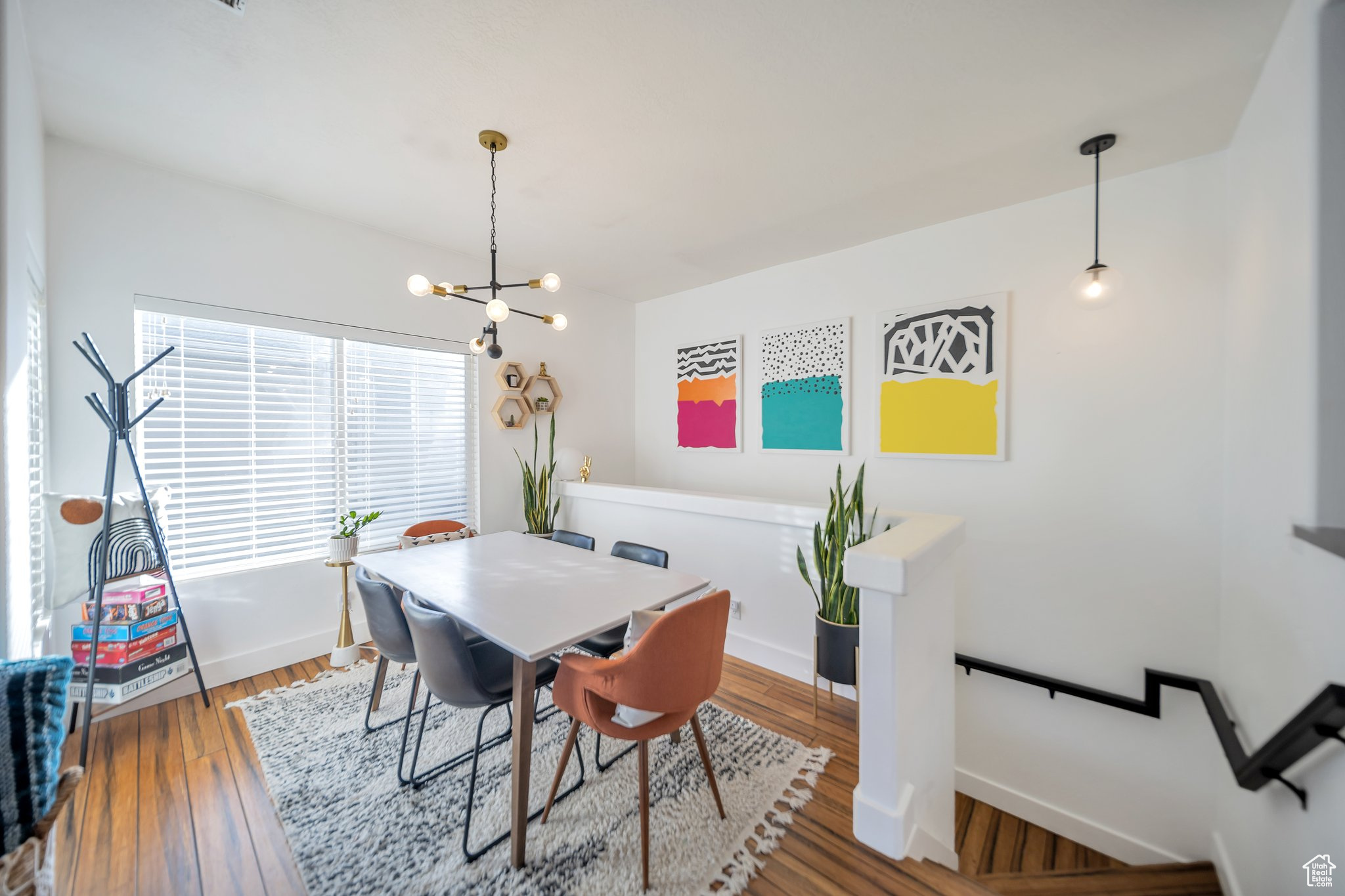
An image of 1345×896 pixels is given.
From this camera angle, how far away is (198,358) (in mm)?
2543

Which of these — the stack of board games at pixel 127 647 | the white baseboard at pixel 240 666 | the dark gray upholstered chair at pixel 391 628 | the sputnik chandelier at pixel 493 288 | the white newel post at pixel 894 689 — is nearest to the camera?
the white newel post at pixel 894 689

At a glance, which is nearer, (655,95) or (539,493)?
(655,95)

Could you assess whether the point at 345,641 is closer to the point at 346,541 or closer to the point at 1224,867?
the point at 346,541

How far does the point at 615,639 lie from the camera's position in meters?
2.19

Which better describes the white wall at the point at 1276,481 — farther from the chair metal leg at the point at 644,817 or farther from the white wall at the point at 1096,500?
the chair metal leg at the point at 644,817

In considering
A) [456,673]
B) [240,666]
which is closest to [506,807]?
[456,673]

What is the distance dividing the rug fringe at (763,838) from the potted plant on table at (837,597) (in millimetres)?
421

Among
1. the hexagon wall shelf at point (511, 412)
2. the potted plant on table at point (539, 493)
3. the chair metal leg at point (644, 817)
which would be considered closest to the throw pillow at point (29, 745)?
the chair metal leg at point (644, 817)

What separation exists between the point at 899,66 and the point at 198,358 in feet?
11.6

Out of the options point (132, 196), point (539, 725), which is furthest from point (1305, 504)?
point (132, 196)

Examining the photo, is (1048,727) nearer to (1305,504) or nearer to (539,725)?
(1305,504)

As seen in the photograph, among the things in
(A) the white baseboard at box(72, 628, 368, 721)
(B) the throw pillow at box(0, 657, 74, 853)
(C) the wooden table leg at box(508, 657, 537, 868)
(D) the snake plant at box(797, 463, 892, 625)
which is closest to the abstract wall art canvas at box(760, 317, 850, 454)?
(D) the snake plant at box(797, 463, 892, 625)

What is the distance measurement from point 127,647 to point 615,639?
214cm

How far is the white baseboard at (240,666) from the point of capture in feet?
7.73
